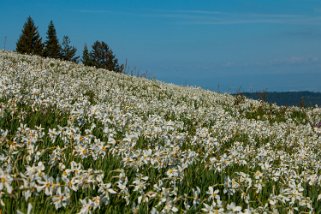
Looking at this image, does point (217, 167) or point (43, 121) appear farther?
point (43, 121)

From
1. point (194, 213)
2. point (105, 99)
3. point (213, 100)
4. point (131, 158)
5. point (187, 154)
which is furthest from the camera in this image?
point (213, 100)

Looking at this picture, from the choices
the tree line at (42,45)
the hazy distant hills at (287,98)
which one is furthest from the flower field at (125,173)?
the tree line at (42,45)

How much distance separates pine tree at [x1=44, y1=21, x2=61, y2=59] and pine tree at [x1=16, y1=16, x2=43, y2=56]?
141 centimetres

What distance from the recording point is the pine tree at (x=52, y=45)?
9169 cm

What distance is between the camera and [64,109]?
9344mm

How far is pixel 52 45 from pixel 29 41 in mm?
4647

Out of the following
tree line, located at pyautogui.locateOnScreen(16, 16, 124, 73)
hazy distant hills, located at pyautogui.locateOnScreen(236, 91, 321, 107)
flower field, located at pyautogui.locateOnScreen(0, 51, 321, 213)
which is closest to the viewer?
flower field, located at pyautogui.locateOnScreen(0, 51, 321, 213)

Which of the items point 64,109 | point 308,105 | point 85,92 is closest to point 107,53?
point 308,105

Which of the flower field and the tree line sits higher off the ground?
the tree line

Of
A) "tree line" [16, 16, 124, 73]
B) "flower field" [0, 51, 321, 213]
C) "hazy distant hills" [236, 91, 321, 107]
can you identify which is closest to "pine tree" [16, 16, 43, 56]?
"tree line" [16, 16, 124, 73]

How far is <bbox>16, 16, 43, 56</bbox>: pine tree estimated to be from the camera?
8956cm

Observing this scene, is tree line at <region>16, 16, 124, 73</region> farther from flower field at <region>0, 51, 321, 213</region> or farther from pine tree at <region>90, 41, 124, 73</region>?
flower field at <region>0, 51, 321, 213</region>

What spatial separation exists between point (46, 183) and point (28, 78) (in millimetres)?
12865

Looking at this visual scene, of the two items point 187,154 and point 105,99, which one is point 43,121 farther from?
point 105,99
